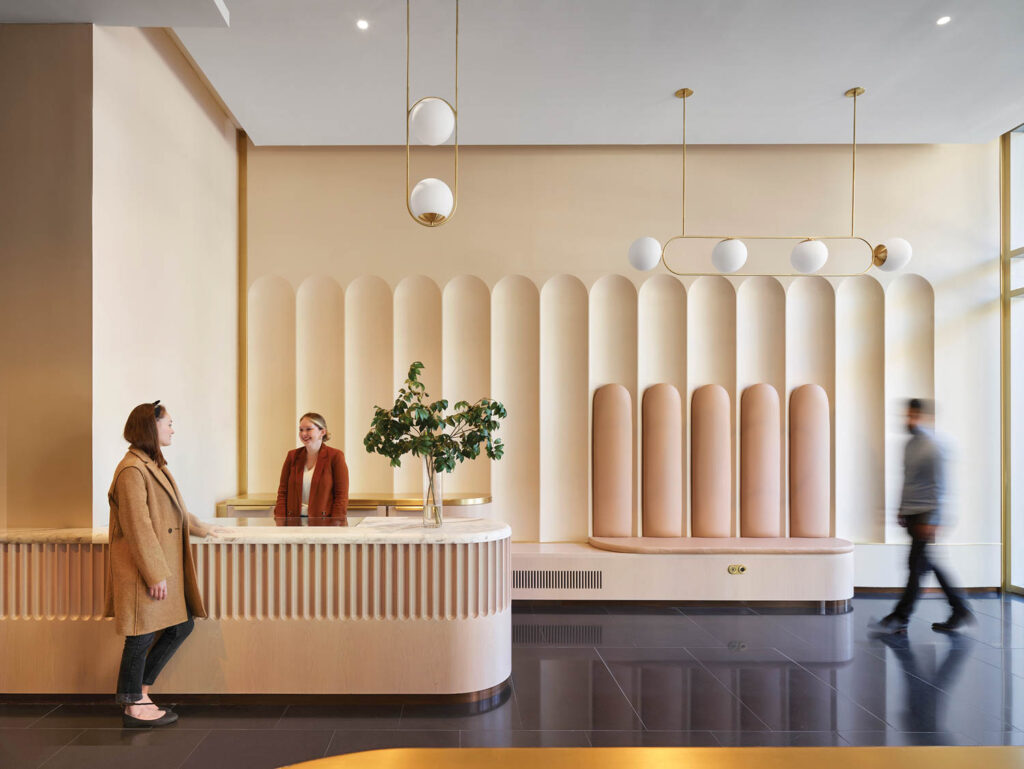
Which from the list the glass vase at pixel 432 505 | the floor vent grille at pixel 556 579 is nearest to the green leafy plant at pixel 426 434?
the glass vase at pixel 432 505

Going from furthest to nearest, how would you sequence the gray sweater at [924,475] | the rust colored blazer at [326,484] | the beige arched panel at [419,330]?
1. the beige arched panel at [419,330]
2. the gray sweater at [924,475]
3. the rust colored blazer at [326,484]

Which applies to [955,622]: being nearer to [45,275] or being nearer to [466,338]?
[466,338]

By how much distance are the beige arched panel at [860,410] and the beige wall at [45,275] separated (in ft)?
19.6

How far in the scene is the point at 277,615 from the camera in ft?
12.2

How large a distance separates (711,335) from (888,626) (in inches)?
110

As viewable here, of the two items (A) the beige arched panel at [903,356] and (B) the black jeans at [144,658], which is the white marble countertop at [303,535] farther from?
(A) the beige arched panel at [903,356]

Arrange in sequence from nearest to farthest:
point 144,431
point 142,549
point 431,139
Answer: point 142,549, point 144,431, point 431,139

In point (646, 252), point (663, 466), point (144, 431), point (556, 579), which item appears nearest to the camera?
point (144, 431)

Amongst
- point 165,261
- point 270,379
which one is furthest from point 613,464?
point 165,261

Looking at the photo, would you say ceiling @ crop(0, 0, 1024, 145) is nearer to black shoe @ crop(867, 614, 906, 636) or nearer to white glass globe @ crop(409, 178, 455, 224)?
white glass globe @ crop(409, 178, 455, 224)

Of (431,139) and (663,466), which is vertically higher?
(431,139)

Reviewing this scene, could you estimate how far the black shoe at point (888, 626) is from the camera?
201 inches

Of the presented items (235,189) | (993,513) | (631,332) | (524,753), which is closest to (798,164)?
(631,332)

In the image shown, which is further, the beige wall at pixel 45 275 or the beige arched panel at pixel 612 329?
the beige arched panel at pixel 612 329
